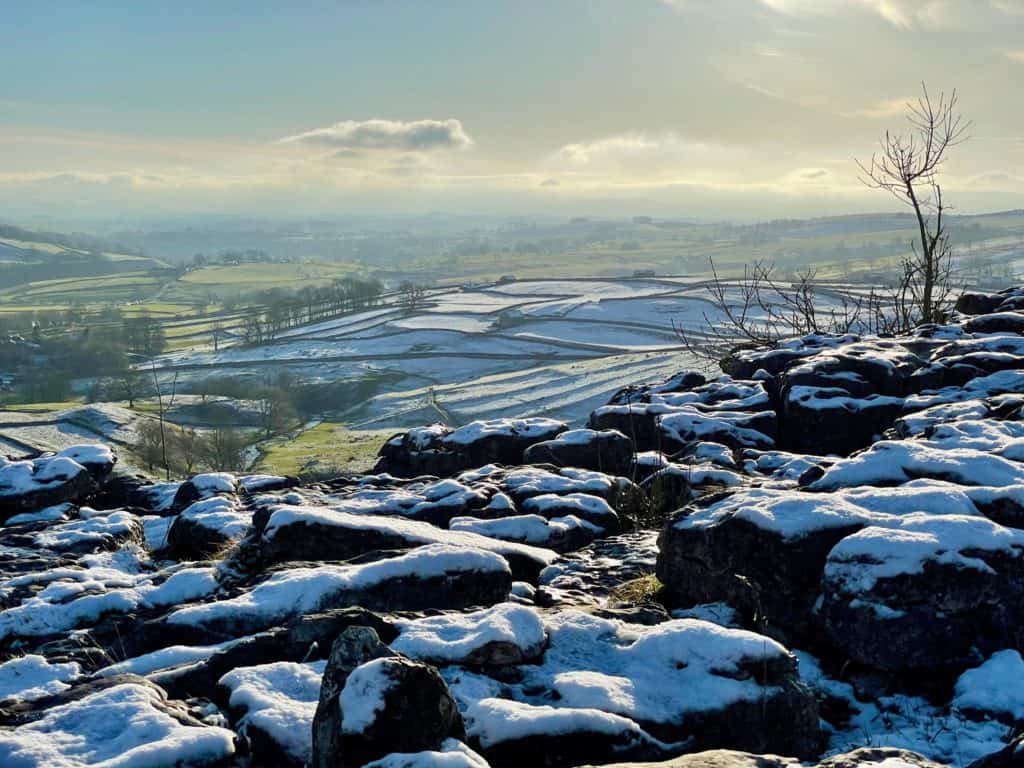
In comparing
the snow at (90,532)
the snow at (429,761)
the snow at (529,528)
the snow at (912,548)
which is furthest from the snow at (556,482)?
the snow at (429,761)

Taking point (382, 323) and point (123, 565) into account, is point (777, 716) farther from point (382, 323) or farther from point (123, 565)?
point (382, 323)

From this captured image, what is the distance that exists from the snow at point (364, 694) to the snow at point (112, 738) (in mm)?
1417

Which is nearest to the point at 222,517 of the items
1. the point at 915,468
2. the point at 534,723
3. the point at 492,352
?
the point at 534,723

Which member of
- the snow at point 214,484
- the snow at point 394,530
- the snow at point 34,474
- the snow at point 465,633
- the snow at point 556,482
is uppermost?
the snow at point 465,633

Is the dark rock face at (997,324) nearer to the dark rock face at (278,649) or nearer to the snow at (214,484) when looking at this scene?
the snow at (214,484)

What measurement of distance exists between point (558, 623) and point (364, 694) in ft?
12.0

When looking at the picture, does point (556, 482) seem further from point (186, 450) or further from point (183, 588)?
point (186, 450)

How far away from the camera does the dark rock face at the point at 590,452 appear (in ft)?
69.0

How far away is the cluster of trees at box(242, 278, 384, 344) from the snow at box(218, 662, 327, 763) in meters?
154

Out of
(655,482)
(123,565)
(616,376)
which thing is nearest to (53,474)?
(123,565)

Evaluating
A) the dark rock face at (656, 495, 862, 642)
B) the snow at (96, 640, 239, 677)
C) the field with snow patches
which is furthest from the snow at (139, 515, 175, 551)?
the field with snow patches

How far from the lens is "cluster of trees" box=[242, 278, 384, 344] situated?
163500 millimetres

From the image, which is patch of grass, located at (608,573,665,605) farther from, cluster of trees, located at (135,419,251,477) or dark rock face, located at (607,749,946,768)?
cluster of trees, located at (135,419,251,477)

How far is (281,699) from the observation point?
291 inches
